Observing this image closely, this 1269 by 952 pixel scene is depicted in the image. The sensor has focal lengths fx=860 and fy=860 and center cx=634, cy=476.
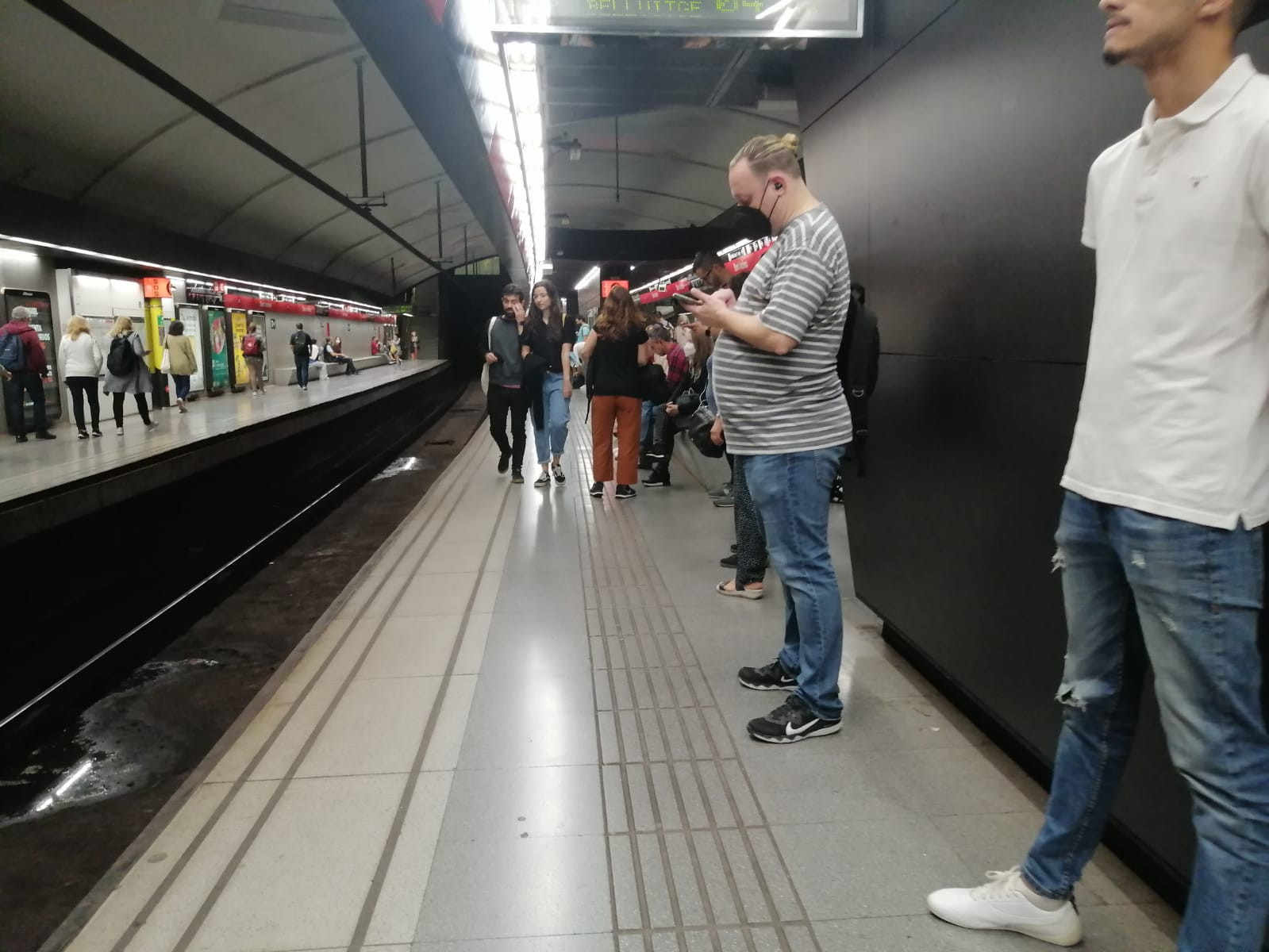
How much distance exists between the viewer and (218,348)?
64.7 feet

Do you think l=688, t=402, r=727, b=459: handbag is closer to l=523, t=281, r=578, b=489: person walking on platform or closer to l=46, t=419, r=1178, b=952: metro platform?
l=46, t=419, r=1178, b=952: metro platform

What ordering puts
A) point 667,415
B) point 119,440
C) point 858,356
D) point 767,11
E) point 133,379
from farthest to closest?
point 133,379 → point 119,440 → point 667,415 → point 767,11 → point 858,356

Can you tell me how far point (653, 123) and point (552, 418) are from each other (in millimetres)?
5278

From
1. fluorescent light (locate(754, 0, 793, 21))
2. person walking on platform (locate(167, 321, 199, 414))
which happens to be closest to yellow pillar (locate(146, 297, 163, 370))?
person walking on platform (locate(167, 321, 199, 414))

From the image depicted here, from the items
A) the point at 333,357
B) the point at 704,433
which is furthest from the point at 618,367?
the point at 333,357

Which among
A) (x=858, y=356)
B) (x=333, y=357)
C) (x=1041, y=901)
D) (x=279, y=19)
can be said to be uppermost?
(x=279, y=19)

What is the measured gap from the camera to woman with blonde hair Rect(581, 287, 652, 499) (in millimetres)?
6457

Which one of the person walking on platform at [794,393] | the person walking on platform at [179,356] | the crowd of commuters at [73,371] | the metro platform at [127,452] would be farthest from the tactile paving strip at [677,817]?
the person walking on platform at [179,356]

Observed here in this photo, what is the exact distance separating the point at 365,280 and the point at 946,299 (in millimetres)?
31448

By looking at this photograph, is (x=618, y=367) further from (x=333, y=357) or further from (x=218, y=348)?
(x=333, y=357)

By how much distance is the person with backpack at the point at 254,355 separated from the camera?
20.6 meters

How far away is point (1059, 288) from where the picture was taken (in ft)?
6.67

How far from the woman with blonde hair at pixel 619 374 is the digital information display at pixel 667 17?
10.1 ft

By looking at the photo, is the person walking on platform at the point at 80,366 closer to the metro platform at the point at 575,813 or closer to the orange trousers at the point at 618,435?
the orange trousers at the point at 618,435
